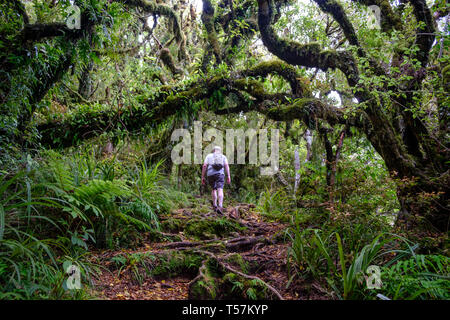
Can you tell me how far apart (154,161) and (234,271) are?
244 inches

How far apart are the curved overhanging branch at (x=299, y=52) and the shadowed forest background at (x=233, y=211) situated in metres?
0.03

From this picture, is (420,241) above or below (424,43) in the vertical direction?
below

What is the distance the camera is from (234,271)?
286cm

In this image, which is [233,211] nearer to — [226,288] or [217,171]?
[217,171]

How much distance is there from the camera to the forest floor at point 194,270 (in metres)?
2.57

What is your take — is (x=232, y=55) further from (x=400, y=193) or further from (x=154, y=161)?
(x=400, y=193)

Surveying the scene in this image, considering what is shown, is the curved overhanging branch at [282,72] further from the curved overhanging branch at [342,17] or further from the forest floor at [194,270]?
the forest floor at [194,270]

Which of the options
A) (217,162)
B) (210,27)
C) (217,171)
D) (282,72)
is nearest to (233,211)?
(217,171)

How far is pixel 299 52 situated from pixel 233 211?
3909 millimetres

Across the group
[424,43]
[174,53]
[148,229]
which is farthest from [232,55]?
[148,229]

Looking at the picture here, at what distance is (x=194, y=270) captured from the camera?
10.2 ft

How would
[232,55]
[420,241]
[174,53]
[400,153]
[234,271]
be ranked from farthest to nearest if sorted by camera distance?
[174,53]
[232,55]
[400,153]
[420,241]
[234,271]

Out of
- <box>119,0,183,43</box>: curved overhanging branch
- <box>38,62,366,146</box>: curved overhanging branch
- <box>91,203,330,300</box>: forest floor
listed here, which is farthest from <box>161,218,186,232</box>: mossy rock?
<box>119,0,183,43</box>: curved overhanging branch

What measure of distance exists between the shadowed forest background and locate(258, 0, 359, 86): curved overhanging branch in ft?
0.08
